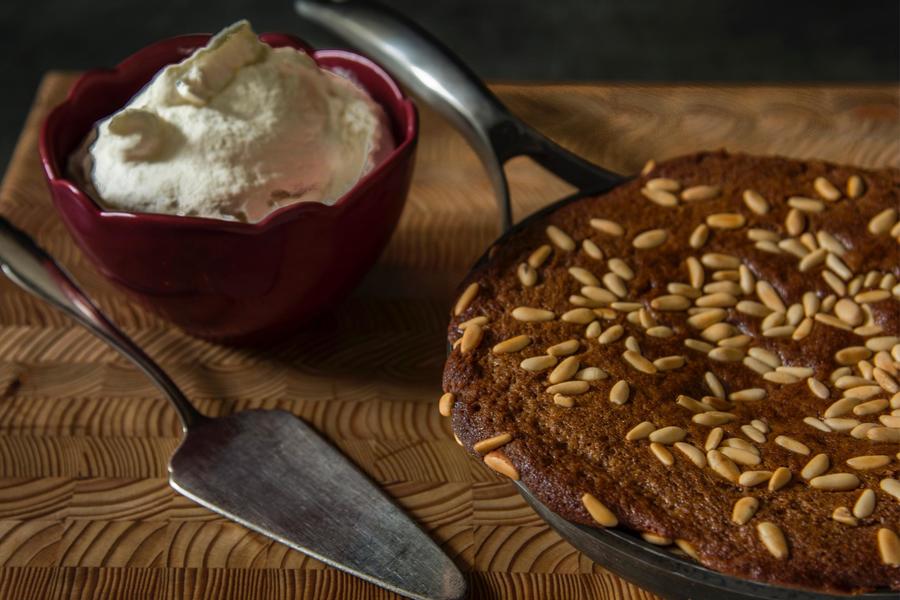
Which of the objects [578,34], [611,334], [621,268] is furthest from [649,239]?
[578,34]

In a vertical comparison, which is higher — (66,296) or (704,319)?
(704,319)

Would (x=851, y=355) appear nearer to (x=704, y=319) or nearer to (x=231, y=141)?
(x=704, y=319)

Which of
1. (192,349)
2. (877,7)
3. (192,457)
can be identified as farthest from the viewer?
(877,7)


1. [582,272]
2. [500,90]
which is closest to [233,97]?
[582,272]

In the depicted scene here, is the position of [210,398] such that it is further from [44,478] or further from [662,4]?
[662,4]

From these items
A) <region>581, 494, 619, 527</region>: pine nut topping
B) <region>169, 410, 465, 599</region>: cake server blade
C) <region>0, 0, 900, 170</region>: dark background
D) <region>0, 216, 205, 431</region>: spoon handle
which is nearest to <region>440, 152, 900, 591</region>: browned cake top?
<region>581, 494, 619, 527</region>: pine nut topping

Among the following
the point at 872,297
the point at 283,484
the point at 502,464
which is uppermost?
the point at 872,297

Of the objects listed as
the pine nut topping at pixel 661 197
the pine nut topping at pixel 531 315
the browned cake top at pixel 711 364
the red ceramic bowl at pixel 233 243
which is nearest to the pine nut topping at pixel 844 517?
the browned cake top at pixel 711 364
